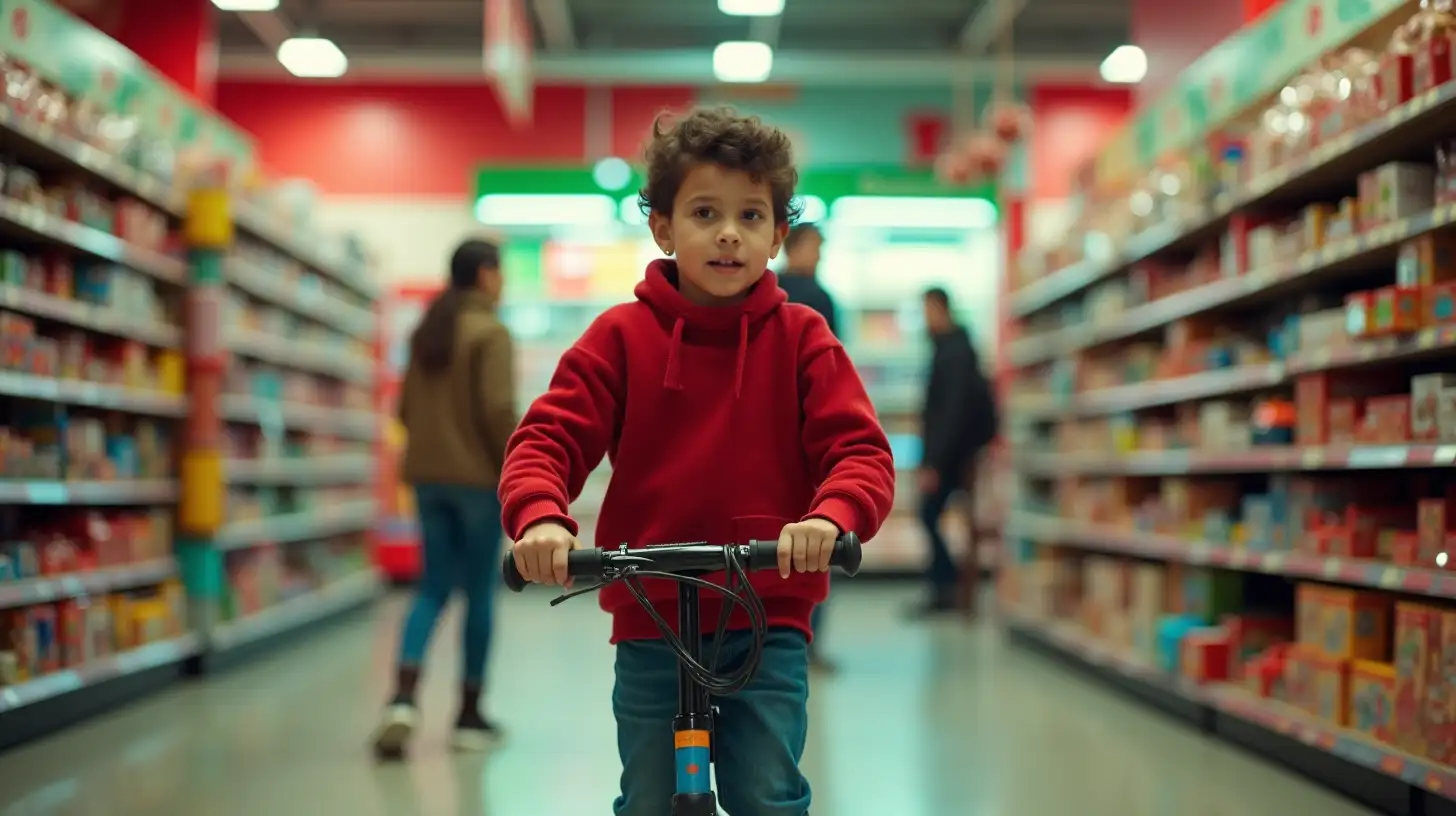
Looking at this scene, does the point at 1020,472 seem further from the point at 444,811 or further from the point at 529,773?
the point at 444,811

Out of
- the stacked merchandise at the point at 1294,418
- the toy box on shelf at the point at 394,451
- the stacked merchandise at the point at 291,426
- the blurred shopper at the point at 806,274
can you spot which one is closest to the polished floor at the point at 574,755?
the stacked merchandise at the point at 1294,418

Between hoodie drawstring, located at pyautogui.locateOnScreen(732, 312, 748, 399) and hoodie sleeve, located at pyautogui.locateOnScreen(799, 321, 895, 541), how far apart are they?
0.09 m

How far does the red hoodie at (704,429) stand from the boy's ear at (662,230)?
0.05m

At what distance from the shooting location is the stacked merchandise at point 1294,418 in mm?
3098

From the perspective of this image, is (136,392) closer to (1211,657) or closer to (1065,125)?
(1211,657)

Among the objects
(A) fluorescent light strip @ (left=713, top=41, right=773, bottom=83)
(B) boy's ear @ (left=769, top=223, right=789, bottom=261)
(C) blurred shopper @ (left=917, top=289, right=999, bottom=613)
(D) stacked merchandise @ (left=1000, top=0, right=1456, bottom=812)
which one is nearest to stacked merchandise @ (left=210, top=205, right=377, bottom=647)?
A: (A) fluorescent light strip @ (left=713, top=41, right=773, bottom=83)

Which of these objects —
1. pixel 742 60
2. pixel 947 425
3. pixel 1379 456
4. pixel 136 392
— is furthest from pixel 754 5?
pixel 1379 456

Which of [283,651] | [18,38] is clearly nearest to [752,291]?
[18,38]

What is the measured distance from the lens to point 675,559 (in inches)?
57.7

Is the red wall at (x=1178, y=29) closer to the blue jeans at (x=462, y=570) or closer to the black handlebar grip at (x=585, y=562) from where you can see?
the blue jeans at (x=462, y=570)

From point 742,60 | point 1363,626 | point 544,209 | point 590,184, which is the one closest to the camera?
point 1363,626

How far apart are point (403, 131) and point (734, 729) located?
10012 mm

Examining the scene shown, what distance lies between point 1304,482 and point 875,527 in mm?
2640

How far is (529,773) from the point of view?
3.63 meters
